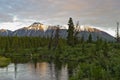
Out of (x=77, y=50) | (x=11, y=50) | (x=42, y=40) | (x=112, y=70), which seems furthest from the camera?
(x=42, y=40)

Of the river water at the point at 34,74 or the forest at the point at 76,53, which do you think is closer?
the forest at the point at 76,53

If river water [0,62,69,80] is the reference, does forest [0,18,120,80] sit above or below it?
above

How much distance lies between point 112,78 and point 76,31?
97107 mm

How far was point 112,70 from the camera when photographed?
119 ft

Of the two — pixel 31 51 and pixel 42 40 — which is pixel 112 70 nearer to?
pixel 31 51

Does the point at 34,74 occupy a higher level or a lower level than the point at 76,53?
lower

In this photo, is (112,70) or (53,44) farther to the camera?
(53,44)

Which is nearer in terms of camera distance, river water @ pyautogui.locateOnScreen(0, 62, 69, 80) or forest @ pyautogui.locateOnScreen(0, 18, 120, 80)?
forest @ pyautogui.locateOnScreen(0, 18, 120, 80)

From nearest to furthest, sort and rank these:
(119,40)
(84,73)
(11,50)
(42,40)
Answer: (84,73), (119,40), (11,50), (42,40)

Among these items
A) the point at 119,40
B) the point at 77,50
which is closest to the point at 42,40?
the point at 119,40

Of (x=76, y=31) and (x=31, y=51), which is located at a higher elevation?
(x=76, y=31)

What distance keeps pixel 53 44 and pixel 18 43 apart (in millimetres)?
39866

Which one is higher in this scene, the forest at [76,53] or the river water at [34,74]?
the forest at [76,53]

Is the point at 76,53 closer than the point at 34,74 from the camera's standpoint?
No
